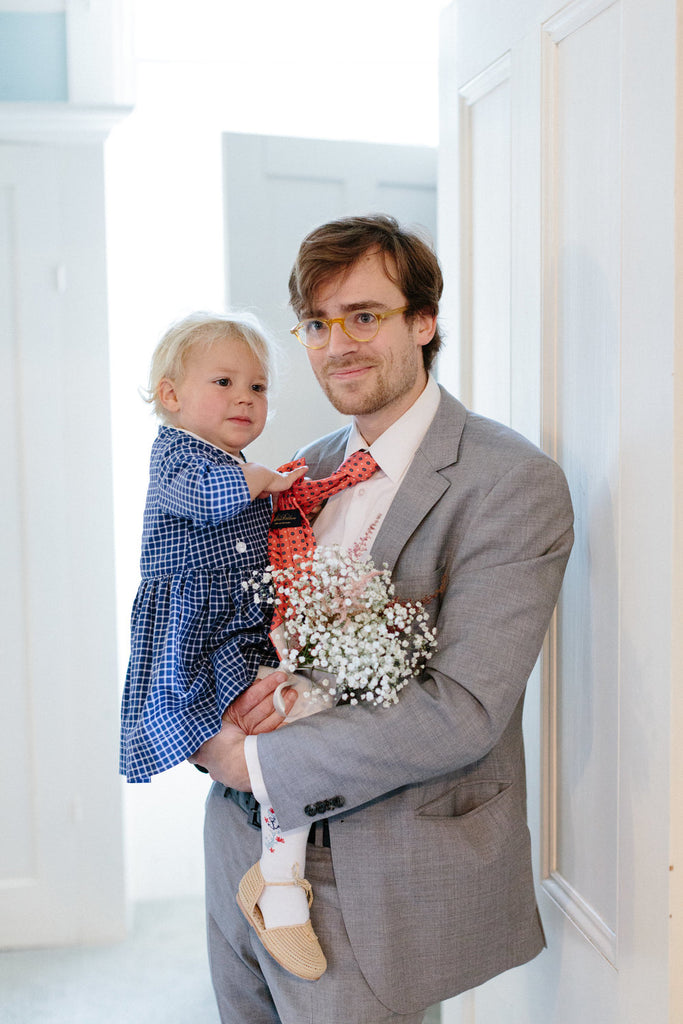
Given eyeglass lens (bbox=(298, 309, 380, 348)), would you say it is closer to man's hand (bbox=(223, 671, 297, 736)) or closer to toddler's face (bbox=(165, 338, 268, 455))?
toddler's face (bbox=(165, 338, 268, 455))

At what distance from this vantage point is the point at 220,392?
1705 millimetres

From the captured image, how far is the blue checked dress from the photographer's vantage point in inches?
58.4

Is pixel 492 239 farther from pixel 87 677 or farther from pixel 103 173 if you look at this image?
Answer: pixel 87 677

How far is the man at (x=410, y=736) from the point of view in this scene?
4.36ft

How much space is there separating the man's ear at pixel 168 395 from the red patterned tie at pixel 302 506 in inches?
11.5

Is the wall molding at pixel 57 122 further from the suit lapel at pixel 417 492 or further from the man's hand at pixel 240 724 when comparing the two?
the man's hand at pixel 240 724

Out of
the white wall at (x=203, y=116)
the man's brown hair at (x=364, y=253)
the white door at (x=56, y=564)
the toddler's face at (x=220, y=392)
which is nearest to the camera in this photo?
the man's brown hair at (x=364, y=253)

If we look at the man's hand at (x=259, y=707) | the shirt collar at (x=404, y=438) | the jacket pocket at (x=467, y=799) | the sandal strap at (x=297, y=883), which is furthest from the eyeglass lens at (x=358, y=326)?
the sandal strap at (x=297, y=883)

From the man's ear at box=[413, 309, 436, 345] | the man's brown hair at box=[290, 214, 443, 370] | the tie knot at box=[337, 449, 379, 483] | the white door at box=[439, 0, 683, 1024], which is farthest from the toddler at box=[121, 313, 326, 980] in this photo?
the white door at box=[439, 0, 683, 1024]

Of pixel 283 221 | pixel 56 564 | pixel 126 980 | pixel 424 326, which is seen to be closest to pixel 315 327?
pixel 424 326

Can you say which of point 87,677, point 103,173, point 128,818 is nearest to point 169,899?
point 128,818

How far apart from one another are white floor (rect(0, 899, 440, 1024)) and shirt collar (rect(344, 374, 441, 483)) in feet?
6.15

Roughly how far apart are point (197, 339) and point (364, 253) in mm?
382

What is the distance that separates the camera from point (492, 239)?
6.25 feet
